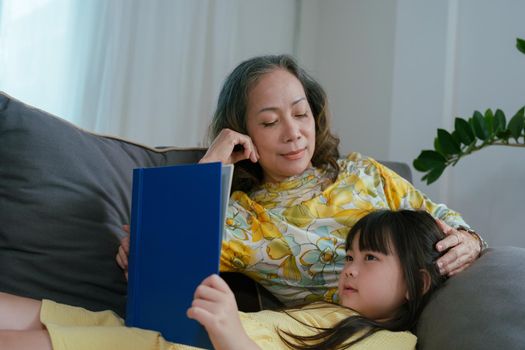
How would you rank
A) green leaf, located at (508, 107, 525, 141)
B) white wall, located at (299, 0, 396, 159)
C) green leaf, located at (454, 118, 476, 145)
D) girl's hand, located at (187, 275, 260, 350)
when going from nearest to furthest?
girl's hand, located at (187, 275, 260, 350), green leaf, located at (508, 107, 525, 141), green leaf, located at (454, 118, 476, 145), white wall, located at (299, 0, 396, 159)

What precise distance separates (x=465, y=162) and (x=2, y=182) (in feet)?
6.01

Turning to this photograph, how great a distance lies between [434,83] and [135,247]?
1.81 metres

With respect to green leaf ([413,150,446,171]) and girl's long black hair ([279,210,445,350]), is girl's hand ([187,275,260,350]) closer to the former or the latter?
girl's long black hair ([279,210,445,350])

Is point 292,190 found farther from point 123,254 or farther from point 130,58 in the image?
point 130,58

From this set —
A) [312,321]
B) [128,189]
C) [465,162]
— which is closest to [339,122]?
[465,162]

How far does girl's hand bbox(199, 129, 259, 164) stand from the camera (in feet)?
4.22

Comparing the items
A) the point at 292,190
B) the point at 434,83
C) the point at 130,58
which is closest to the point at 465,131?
the point at 434,83

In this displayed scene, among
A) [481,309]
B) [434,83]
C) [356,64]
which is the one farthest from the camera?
[356,64]

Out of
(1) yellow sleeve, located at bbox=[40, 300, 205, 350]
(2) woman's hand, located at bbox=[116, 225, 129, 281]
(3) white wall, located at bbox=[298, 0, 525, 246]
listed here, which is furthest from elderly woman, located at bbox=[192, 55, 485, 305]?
(3) white wall, located at bbox=[298, 0, 525, 246]

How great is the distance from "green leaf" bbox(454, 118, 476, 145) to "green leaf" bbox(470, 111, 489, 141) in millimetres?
20

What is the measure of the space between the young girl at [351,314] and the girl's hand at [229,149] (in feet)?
1.09

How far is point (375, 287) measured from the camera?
107 centimetres

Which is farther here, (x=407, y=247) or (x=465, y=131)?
(x=465, y=131)

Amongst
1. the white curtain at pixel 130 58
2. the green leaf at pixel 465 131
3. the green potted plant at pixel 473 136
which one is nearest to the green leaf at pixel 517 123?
the green potted plant at pixel 473 136
